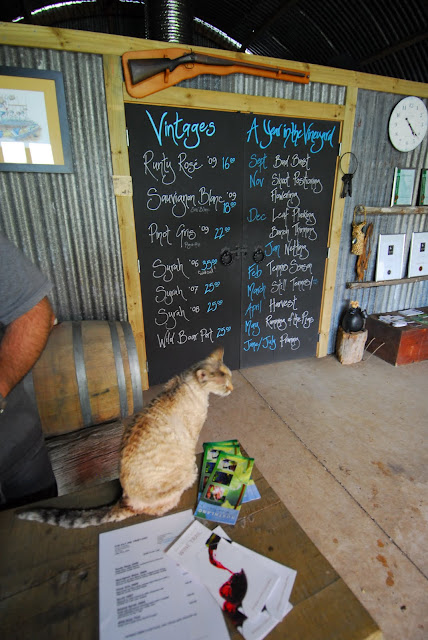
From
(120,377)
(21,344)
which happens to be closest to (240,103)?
(120,377)

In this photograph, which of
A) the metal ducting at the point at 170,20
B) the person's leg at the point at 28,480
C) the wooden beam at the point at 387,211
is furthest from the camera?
the wooden beam at the point at 387,211

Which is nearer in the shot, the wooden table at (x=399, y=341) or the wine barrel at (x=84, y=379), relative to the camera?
the wine barrel at (x=84, y=379)

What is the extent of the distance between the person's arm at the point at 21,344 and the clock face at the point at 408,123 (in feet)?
13.9

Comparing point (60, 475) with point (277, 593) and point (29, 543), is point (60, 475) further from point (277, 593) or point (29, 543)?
point (277, 593)

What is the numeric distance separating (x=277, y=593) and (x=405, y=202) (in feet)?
14.6

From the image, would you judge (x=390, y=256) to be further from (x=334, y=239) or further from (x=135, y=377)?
(x=135, y=377)

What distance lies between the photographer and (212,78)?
9.66ft

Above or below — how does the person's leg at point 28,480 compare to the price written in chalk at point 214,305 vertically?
below

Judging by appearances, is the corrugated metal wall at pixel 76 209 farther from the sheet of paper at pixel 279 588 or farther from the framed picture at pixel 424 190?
the framed picture at pixel 424 190

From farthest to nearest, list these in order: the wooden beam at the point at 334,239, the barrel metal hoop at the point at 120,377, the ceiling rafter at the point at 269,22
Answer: the ceiling rafter at the point at 269,22
the wooden beam at the point at 334,239
the barrel metal hoop at the point at 120,377

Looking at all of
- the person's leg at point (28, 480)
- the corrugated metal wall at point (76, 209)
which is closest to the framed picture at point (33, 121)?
the corrugated metal wall at point (76, 209)

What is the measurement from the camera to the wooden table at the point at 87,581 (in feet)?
2.85

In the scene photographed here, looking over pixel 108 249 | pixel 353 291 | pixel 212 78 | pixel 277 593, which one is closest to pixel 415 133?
pixel 353 291

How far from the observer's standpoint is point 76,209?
2.83 m
